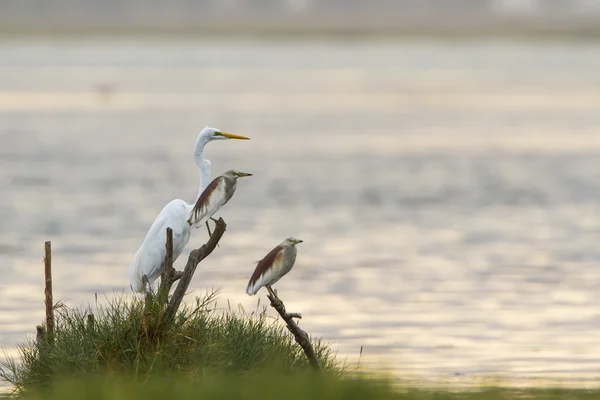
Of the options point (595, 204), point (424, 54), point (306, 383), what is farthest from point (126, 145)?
point (424, 54)

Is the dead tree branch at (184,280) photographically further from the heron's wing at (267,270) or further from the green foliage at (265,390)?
the green foliage at (265,390)

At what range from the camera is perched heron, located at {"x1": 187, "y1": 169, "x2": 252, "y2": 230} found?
8.27 m

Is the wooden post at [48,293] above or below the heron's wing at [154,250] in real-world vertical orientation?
below

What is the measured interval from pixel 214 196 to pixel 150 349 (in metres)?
1.05

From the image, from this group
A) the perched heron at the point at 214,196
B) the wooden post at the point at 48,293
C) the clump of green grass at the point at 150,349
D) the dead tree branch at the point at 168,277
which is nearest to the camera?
the perched heron at the point at 214,196

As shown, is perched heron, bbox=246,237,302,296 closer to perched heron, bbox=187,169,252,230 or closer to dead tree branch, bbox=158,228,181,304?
perched heron, bbox=187,169,252,230

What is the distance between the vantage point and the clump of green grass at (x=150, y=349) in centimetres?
844

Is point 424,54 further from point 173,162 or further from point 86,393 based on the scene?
point 86,393

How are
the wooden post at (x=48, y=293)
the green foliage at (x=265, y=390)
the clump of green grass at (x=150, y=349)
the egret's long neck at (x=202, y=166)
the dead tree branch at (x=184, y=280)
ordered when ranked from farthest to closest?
the egret's long neck at (x=202, y=166) < the wooden post at (x=48, y=293) < the dead tree branch at (x=184, y=280) < the clump of green grass at (x=150, y=349) < the green foliage at (x=265, y=390)

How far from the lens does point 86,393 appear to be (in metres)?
6.84

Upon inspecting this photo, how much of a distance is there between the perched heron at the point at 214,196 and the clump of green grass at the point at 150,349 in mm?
669

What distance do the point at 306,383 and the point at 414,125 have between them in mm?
41514

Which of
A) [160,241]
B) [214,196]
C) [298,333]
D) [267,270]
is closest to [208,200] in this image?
[214,196]

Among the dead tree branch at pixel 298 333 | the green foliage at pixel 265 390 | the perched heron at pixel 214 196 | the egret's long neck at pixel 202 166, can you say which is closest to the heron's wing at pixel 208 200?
the perched heron at pixel 214 196
